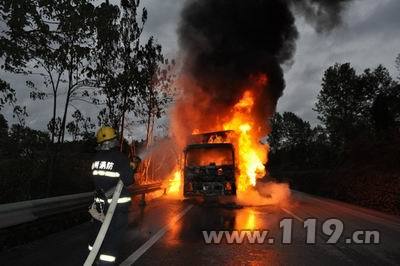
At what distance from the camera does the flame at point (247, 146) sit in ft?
77.7

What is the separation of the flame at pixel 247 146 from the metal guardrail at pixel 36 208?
11.1 metres

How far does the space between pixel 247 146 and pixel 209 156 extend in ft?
22.5

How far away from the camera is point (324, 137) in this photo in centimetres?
9438

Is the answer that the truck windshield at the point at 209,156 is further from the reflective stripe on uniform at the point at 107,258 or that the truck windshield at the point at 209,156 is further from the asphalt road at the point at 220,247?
the reflective stripe on uniform at the point at 107,258

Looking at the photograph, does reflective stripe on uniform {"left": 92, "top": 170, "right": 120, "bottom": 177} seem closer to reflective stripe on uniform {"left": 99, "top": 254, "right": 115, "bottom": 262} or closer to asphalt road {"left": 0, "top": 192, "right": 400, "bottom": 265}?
reflective stripe on uniform {"left": 99, "top": 254, "right": 115, "bottom": 262}

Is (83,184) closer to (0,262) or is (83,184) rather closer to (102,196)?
(0,262)

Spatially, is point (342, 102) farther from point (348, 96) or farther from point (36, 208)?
point (36, 208)

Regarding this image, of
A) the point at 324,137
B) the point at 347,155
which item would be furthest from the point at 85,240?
the point at 324,137

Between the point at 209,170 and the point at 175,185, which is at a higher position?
the point at 209,170

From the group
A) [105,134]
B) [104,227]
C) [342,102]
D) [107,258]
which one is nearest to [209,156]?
[105,134]

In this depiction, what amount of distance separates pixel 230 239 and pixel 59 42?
6.93 meters

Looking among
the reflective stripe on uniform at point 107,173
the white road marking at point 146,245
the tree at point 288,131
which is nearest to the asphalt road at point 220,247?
the white road marking at point 146,245

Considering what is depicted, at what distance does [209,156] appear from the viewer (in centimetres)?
2058

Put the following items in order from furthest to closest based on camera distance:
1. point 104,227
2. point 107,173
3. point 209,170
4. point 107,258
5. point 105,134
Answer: point 209,170 < point 105,134 < point 107,173 < point 107,258 < point 104,227
